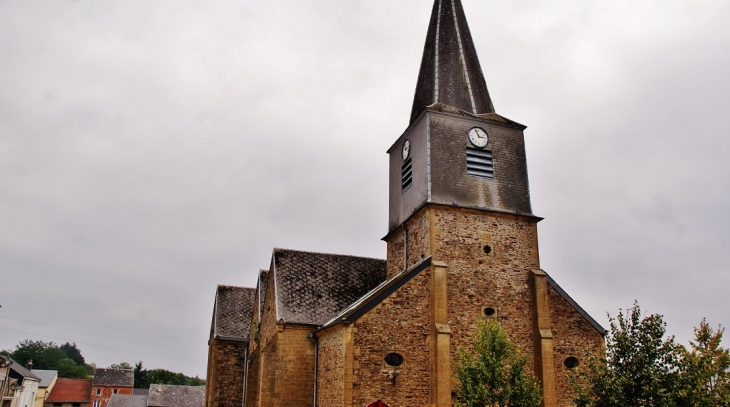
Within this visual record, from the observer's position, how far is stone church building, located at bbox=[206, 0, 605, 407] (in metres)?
18.0

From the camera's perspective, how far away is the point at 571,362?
19.5m

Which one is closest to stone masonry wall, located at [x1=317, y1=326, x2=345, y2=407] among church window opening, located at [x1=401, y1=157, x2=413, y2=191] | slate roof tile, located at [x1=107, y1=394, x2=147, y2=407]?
church window opening, located at [x1=401, y1=157, x2=413, y2=191]

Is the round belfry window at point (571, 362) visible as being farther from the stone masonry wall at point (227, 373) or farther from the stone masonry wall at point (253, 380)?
the stone masonry wall at point (227, 373)

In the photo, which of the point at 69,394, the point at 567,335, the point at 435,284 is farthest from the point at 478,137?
the point at 69,394

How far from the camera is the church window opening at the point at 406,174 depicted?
2241cm

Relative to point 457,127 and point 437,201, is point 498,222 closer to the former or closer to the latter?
point 437,201

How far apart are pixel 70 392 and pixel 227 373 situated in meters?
63.8

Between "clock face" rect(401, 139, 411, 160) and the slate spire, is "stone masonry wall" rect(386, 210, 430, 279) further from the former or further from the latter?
the slate spire

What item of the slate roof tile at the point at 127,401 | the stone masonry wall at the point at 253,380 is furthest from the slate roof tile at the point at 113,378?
the stone masonry wall at the point at 253,380

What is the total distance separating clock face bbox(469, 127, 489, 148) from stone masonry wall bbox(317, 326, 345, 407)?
8.53 metres

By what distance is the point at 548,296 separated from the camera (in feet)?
65.9

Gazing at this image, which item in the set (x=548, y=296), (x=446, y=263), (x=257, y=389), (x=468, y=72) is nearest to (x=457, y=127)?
(x=468, y=72)

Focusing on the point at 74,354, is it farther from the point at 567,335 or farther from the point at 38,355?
the point at 567,335

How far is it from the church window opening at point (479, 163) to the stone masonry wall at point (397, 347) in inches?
186
